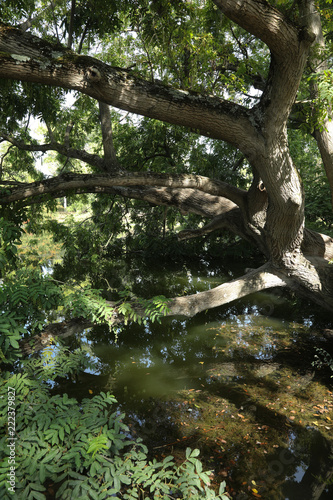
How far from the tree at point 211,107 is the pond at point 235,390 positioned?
1168 mm

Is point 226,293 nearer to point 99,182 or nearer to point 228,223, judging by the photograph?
point 228,223

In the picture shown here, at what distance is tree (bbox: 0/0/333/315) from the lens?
3438 millimetres

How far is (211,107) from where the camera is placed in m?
4.20

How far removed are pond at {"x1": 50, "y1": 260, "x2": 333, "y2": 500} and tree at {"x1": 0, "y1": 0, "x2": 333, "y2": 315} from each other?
117cm

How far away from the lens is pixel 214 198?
21.5ft

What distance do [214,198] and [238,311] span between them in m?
3.06

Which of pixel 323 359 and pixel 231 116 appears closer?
pixel 231 116

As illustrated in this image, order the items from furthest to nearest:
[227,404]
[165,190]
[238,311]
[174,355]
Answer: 1. [238,311]
2. [165,190]
3. [174,355]
4. [227,404]

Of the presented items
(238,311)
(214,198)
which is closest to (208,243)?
(238,311)

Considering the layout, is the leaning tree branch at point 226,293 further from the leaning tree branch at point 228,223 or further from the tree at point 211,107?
the leaning tree branch at point 228,223

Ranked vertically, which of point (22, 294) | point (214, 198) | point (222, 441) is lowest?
point (222, 441)

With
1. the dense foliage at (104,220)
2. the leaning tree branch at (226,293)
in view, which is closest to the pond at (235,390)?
the dense foliage at (104,220)

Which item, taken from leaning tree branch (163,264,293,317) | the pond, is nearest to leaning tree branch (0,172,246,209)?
leaning tree branch (163,264,293,317)

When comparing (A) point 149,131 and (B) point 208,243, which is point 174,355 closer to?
(A) point 149,131
